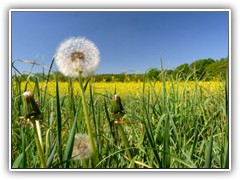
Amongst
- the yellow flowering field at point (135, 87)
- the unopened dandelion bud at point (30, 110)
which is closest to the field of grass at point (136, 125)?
the yellow flowering field at point (135, 87)

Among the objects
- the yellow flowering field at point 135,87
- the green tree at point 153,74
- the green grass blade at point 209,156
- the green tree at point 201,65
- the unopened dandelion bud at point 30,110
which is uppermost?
the green tree at point 201,65

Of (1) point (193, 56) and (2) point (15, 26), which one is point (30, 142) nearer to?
(2) point (15, 26)

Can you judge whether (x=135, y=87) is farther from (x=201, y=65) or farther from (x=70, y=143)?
→ (x=70, y=143)

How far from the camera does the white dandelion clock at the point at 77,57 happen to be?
4.02ft

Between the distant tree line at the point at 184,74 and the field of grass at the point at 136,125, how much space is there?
0.08 ft

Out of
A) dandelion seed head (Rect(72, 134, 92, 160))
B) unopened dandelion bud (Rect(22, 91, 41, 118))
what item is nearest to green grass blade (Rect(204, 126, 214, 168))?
dandelion seed head (Rect(72, 134, 92, 160))

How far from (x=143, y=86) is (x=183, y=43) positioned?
0.25 metres

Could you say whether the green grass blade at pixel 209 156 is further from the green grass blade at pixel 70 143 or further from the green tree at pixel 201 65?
the green grass blade at pixel 70 143

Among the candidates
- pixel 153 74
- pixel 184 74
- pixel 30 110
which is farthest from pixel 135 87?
pixel 30 110

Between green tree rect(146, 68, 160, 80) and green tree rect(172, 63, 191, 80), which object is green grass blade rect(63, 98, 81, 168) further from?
green tree rect(172, 63, 191, 80)

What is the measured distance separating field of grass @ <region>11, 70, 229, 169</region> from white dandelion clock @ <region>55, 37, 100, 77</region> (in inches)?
3.0

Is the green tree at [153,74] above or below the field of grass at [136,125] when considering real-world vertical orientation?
above

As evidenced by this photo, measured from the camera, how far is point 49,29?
4.88 ft
